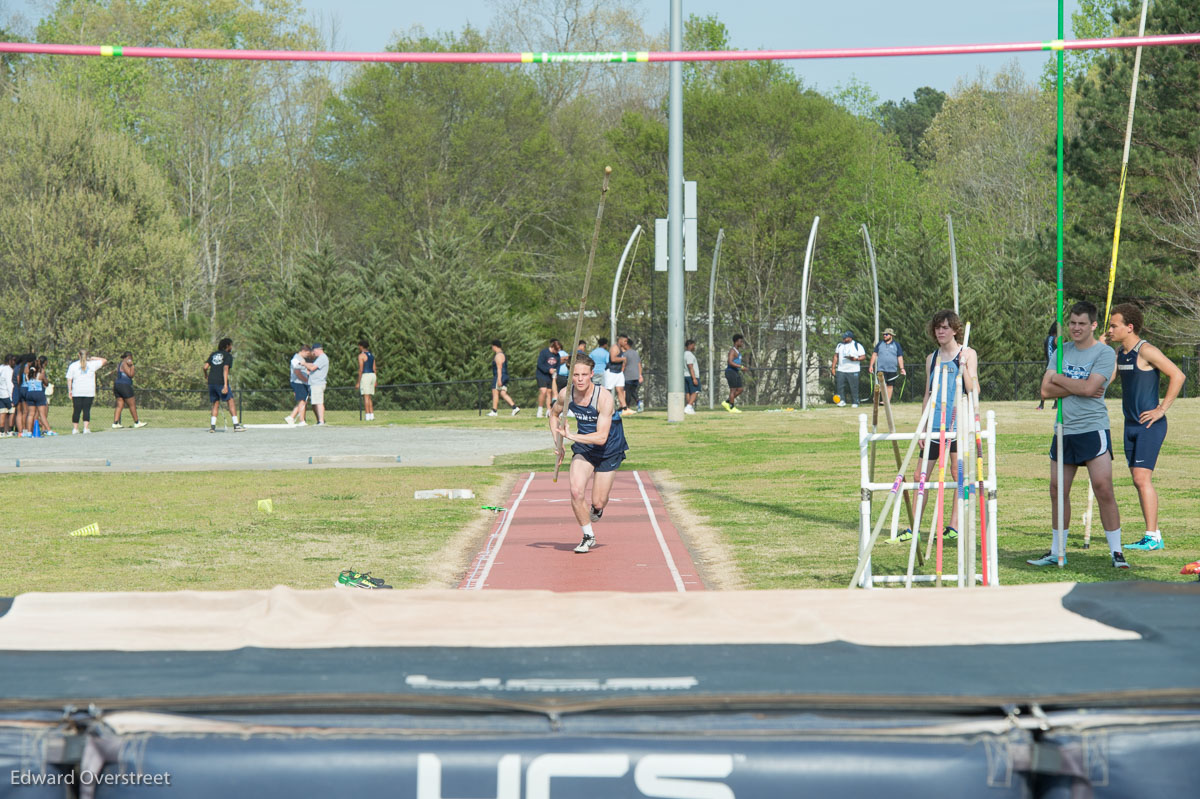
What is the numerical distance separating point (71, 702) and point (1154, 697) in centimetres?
334

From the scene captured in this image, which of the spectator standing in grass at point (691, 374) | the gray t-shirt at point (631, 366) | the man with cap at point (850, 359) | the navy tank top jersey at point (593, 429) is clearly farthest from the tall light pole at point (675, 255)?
the navy tank top jersey at point (593, 429)

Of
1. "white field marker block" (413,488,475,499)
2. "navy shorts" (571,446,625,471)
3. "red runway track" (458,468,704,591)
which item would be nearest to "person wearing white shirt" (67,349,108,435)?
"white field marker block" (413,488,475,499)

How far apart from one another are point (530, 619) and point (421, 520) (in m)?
7.66

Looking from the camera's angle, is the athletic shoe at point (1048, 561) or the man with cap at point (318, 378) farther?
the man with cap at point (318, 378)

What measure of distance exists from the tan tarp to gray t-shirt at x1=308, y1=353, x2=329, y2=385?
21455 mm

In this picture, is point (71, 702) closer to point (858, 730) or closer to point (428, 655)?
point (428, 655)

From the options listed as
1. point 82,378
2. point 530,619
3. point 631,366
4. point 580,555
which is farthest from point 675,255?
point 530,619

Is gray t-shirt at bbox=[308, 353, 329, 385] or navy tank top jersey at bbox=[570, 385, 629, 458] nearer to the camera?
navy tank top jersey at bbox=[570, 385, 629, 458]

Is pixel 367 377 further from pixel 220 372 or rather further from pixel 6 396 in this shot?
pixel 6 396

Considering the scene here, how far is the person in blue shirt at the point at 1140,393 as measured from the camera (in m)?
9.02

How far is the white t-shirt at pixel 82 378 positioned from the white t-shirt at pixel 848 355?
17100mm

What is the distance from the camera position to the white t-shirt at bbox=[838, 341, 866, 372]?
94.9 ft

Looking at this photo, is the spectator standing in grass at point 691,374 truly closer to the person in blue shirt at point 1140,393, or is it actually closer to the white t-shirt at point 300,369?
the white t-shirt at point 300,369

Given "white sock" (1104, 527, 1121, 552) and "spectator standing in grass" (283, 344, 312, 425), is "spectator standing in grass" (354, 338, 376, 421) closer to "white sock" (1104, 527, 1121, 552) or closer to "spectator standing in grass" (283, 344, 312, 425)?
"spectator standing in grass" (283, 344, 312, 425)
